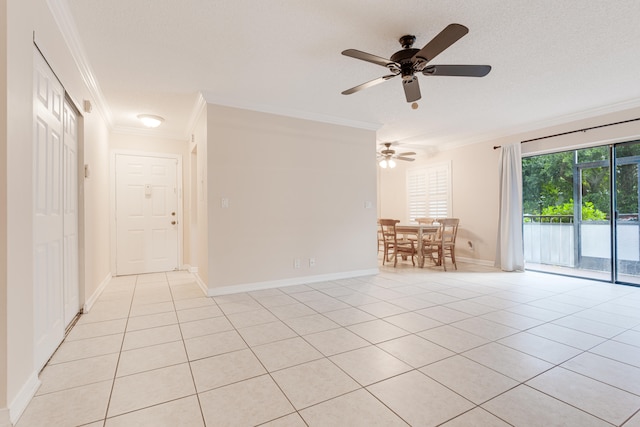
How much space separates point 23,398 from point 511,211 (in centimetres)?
623

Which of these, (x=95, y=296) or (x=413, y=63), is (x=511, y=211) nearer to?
(x=413, y=63)

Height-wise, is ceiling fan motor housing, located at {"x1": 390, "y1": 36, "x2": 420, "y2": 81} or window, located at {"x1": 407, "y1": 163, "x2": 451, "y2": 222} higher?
ceiling fan motor housing, located at {"x1": 390, "y1": 36, "x2": 420, "y2": 81}

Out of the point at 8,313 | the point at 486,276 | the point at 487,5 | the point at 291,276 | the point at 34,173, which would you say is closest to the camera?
the point at 8,313

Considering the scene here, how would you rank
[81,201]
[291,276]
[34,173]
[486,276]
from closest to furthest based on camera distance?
1. [34,173]
2. [81,201]
3. [291,276]
4. [486,276]

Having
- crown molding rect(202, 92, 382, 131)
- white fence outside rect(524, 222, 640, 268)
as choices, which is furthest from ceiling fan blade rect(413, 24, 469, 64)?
white fence outside rect(524, 222, 640, 268)

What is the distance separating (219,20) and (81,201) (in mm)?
2336

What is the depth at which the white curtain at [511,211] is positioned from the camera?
208 inches

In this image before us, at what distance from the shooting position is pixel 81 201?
10.4 feet

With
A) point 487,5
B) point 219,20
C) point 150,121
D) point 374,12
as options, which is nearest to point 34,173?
point 219,20

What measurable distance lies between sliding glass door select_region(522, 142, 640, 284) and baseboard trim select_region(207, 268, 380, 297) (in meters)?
3.02

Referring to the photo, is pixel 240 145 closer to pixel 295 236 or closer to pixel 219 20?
pixel 295 236

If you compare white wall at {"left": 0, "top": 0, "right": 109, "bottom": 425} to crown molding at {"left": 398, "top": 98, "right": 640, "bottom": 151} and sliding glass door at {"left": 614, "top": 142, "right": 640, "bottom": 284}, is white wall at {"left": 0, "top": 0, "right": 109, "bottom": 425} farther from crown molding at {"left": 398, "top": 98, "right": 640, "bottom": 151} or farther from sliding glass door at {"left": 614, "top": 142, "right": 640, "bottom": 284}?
sliding glass door at {"left": 614, "top": 142, "right": 640, "bottom": 284}

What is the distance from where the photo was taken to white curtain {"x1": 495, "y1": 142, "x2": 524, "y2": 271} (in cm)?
529

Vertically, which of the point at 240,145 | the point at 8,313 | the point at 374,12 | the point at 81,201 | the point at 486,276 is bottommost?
the point at 486,276
